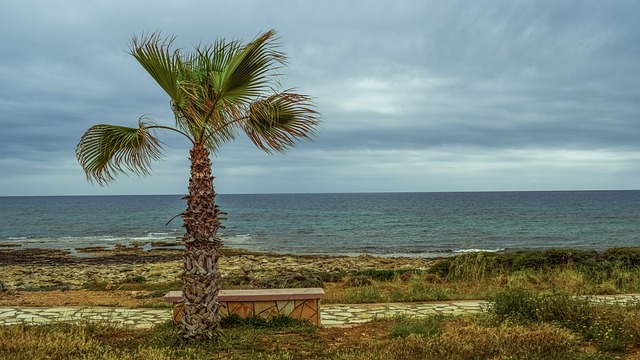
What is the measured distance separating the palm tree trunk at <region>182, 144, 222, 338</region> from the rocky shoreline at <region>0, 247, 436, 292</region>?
10284 mm

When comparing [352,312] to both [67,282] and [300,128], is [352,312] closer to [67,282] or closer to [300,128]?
[300,128]

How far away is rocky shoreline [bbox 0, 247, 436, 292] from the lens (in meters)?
22.1

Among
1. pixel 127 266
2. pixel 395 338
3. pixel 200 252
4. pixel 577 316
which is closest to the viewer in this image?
pixel 200 252

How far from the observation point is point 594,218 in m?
72.2

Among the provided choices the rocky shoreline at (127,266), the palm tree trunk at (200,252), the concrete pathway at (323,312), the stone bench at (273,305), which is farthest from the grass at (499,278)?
the palm tree trunk at (200,252)

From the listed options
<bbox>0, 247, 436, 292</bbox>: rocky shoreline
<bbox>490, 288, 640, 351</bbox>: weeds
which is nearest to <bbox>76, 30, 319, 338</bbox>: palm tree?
<bbox>490, 288, 640, 351</bbox>: weeds

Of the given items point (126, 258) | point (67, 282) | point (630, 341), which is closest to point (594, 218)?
point (126, 258)

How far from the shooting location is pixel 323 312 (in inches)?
438

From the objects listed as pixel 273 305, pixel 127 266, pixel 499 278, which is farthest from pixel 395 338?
pixel 127 266

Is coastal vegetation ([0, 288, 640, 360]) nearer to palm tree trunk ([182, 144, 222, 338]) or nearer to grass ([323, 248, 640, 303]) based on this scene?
palm tree trunk ([182, 144, 222, 338])

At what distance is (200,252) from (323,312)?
4065mm

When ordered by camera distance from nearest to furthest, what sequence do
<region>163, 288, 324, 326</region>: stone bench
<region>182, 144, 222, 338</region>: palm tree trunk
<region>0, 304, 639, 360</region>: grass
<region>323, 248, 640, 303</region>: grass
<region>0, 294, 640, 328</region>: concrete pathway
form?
<region>0, 304, 639, 360</region>: grass < <region>182, 144, 222, 338</region>: palm tree trunk < <region>163, 288, 324, 326</region>: stone bench < <region>0, 294, 640, 328</region>: concrete pathway < <region>323, 248, 640, 303</region>: grass

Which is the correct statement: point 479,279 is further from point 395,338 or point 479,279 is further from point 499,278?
point 395,338

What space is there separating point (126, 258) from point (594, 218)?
60209mm
